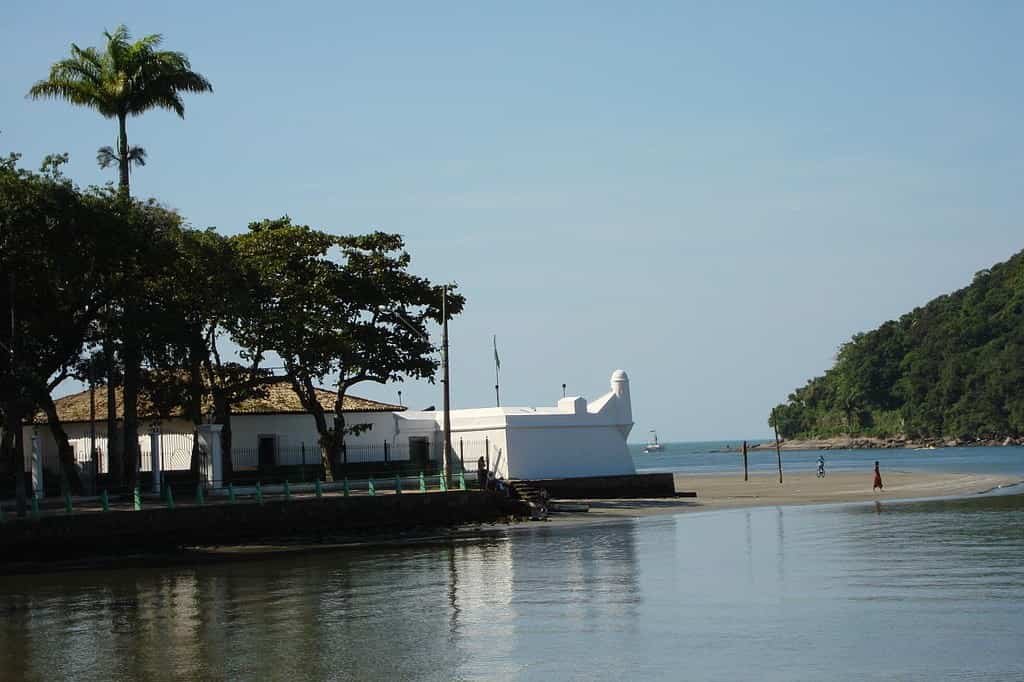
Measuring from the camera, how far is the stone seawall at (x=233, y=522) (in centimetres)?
3688

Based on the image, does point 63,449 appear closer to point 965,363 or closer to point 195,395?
point 195,395

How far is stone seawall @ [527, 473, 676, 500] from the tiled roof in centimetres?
917

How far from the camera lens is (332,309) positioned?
52.8 metres

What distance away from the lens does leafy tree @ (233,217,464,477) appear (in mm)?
51000

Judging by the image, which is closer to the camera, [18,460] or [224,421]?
[18,460]

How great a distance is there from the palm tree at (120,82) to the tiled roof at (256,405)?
10.4 metres

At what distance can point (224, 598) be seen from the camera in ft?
89.7

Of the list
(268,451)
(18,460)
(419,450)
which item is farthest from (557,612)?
(419,450)

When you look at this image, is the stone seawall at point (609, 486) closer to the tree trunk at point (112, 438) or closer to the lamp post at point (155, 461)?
the lamp post at point (155, 461)

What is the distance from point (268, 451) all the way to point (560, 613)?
36.0 m

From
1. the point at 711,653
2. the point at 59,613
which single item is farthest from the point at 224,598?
the point at 711,653

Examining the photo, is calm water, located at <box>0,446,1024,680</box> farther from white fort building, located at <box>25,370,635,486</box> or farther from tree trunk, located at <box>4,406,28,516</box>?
white fort building, located at <box>25,370,635,486</box>

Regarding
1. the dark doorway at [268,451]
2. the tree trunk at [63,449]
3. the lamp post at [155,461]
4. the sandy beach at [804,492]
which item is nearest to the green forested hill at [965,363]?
the sandy beach at [804,492]

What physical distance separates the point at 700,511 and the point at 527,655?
1276 inches
